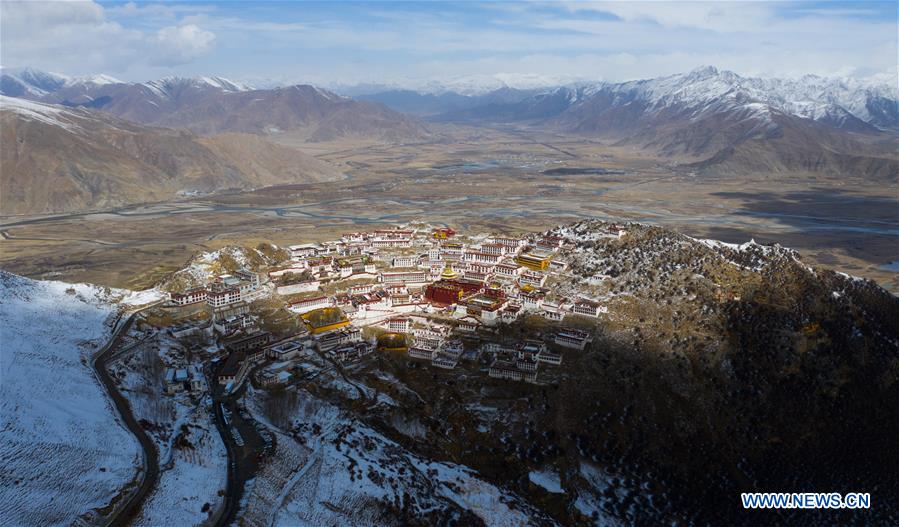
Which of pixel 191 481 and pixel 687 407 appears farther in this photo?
pixel 687 407

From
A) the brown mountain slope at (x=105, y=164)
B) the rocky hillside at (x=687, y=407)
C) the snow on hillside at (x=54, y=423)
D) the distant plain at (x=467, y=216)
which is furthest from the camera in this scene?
the brown mountain slope at (x=105, y=164)

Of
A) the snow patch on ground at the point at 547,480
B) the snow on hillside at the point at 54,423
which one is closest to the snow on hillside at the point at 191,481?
the snow on hillside at the point at 54,423

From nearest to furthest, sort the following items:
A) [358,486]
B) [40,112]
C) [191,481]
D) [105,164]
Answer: [191,481] < [358,486] < [105,164] < [40,112]

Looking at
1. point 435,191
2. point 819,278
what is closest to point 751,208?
point 435,191

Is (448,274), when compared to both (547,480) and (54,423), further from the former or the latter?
(54,423)

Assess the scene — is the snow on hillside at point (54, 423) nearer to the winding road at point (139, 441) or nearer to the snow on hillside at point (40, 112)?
the winding road at point (139, 441)

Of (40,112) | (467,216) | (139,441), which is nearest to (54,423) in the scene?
(139,441)

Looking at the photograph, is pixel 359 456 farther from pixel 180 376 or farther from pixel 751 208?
pixel 751 208
